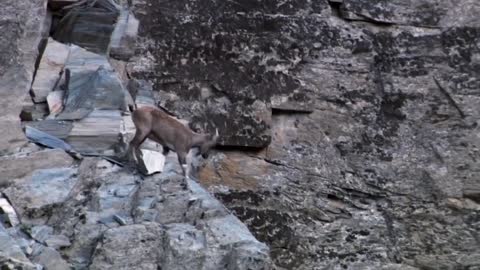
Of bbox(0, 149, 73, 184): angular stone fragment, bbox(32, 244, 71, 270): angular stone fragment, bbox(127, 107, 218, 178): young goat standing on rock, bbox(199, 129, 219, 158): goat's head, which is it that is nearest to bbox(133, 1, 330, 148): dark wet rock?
bbox(199, 129, 219, 158): goat's head

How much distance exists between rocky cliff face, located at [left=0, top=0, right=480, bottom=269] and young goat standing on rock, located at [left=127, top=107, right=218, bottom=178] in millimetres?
932

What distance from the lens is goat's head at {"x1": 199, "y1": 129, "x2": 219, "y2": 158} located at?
7808 millimetres

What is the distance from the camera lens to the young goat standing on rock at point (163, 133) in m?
6.94

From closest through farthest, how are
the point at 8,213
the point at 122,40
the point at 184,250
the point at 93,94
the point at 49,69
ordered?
the point at 184,250, the point at 8,213, the point at 93,94, the point at 49,69, the point at 122,40

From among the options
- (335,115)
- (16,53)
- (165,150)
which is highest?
(16,53)

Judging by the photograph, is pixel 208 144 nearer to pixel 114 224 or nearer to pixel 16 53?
pixel 16 53

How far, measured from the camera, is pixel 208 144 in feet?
25.8

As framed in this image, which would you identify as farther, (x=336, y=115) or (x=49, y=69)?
(x=336, y=115)

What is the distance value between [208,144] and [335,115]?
1518 mm

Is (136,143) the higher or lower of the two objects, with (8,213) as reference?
higher

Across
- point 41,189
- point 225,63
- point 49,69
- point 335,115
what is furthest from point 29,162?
point 335,115

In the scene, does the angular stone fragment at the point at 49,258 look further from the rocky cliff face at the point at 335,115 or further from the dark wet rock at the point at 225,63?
the dark wet rock at the point at 225,63

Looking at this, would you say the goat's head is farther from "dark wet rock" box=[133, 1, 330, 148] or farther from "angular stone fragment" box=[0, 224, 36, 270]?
"angular stone fragment" box=[0, 224, 36, 270]

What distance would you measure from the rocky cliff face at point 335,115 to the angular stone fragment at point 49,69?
0.79m
